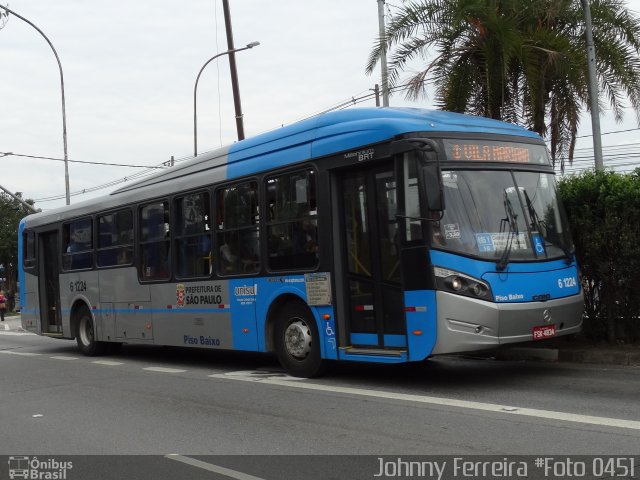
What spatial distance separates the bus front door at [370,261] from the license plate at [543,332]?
1466 millimetres

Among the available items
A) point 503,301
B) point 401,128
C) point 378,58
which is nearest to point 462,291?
point 503,301

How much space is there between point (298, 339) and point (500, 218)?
314cm

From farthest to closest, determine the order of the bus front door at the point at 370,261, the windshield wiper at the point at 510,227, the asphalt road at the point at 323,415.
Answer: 1. the bus front door at the point at 370,261
2. the windshield wiper at the point at 510,227
3. the asphalt road at the point at 323,415

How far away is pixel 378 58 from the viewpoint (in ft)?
46.8

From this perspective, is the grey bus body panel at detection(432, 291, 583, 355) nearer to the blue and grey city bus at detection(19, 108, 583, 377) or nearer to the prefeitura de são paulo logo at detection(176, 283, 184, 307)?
the blue and grey city bus at detection(19, 108, 583, 377)

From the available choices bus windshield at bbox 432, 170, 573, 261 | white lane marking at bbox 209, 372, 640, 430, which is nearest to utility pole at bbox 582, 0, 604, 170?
bus windshield at bbox 432, 170, 573, 261

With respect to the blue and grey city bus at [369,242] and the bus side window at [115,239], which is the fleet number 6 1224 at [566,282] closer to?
the blue and grey city bus at [369,242]

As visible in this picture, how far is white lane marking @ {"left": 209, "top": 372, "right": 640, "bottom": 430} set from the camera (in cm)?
668

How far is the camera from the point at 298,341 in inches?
395
